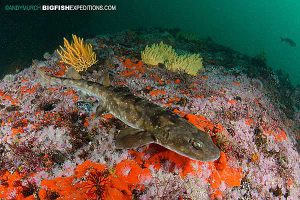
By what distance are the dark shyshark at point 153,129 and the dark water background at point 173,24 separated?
8006 mm

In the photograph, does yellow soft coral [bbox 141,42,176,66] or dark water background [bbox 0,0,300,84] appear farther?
dark water background [bbox 0,0,300,84]

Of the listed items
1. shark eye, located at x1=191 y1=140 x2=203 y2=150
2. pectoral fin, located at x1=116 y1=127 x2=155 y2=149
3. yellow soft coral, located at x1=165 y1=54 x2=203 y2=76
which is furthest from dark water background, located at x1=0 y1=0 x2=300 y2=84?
shark eye, located at x1=191 y1=140 x2=203 y2=150

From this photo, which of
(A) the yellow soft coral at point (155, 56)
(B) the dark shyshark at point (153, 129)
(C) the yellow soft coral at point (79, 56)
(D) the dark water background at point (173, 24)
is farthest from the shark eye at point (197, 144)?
(D) the dark water background at point (173, 24)

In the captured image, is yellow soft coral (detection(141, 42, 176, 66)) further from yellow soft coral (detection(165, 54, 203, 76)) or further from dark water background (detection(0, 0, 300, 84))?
dark water background (detection(0, 0, 300, 84))

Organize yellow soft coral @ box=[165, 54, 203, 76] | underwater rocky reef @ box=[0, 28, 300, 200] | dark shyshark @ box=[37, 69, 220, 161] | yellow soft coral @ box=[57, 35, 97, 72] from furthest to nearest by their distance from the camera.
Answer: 1. yellow soft coral @ box=[165, 54, 203, 76]
2. yellow soft coral @ box=[57, 35, 97, 72]
3. underwater rocky reef @ box=[0, 28, 300, 200]
4. dark shyshark @ box=[37, 69, 220, 161]

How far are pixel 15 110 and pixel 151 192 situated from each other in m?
4.83

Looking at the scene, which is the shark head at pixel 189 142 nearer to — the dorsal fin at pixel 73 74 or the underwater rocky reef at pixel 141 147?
the underwater rocky reef at pixel 141 147

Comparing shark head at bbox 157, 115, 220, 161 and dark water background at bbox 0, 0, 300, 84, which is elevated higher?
shark head at bbox 157, 115, 220, 161

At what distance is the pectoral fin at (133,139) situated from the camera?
4.96 metres

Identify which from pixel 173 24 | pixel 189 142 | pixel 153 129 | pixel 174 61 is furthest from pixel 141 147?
pixel 173 24

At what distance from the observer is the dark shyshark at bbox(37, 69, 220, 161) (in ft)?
15.3

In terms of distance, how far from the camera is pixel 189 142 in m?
4.73

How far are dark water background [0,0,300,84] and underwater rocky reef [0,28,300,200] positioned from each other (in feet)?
19.9

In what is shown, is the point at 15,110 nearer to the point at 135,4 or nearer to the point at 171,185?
the point at 171,185
